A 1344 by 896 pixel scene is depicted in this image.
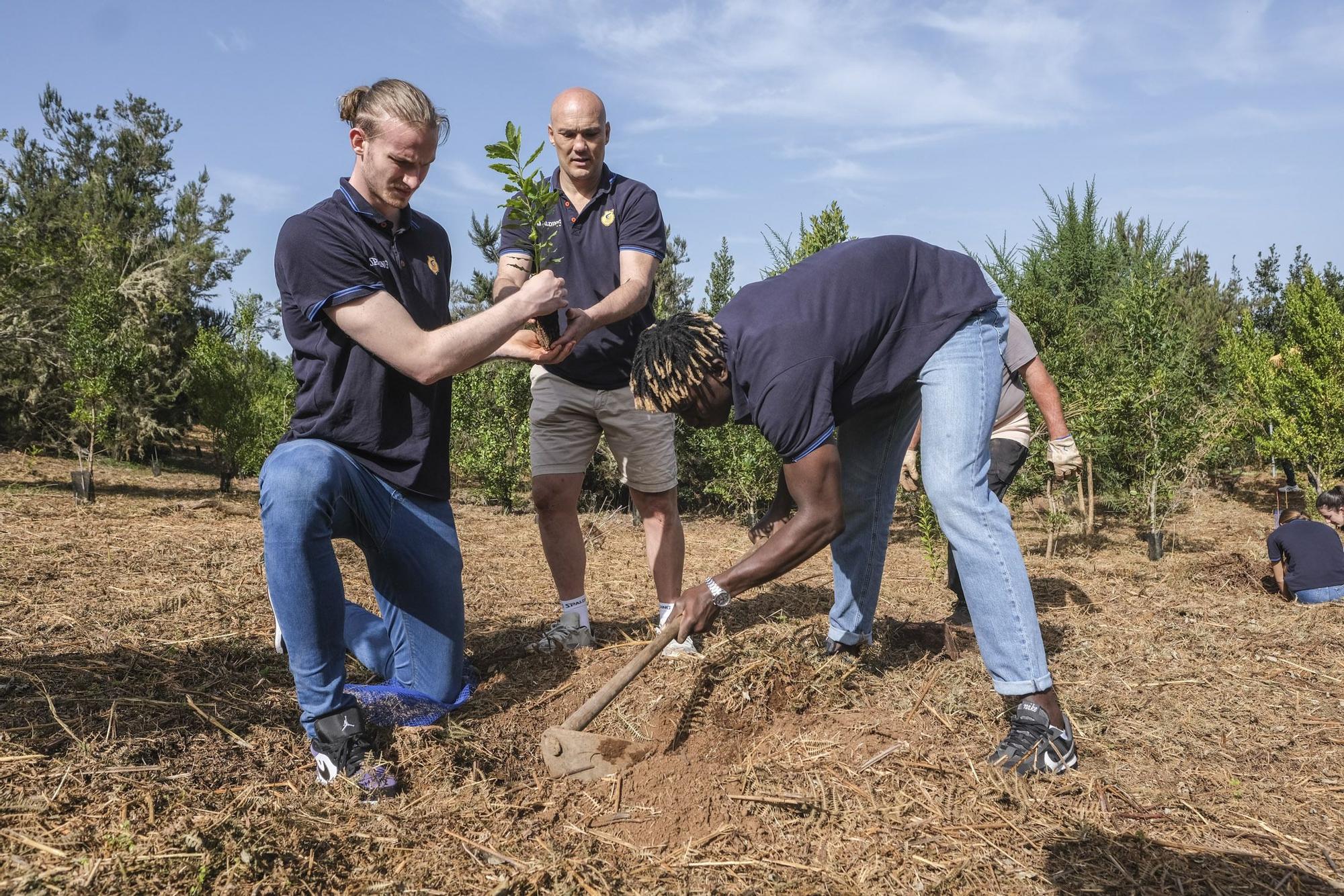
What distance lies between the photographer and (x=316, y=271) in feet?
8.82

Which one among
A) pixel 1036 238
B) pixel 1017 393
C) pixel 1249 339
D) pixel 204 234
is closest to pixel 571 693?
pixel 1017 393

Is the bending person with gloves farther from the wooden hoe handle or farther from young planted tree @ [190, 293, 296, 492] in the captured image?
young planted tree @ [190, 293, 296, 492]

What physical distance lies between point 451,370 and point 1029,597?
1.89 m

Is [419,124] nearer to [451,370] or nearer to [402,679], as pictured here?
[451,370]

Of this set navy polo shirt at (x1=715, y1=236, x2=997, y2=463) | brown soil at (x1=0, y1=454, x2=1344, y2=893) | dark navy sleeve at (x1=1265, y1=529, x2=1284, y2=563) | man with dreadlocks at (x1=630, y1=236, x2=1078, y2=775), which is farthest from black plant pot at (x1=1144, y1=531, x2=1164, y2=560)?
navy polo shirt at (x1=715, y1=236, x2=997, y2=463)

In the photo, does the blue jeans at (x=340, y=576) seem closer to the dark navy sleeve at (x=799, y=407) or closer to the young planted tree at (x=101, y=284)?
the dark navy sleeve at (x=799, y=407)

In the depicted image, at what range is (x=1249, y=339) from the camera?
12289 millimetres

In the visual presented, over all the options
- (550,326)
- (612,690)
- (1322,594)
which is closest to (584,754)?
(612,690)

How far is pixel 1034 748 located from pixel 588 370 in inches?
84.4

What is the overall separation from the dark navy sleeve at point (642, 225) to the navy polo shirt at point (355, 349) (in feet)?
3.27

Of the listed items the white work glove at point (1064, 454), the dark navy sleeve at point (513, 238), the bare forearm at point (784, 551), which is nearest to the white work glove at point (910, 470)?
the white work glove at point (1064, 454)

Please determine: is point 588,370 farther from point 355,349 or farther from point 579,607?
point 355,349

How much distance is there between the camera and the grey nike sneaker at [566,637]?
12.3 ft

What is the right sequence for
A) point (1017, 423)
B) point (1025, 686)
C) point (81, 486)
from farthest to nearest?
point (81, 486) → point (1017, 423) → point (1025, 686)
